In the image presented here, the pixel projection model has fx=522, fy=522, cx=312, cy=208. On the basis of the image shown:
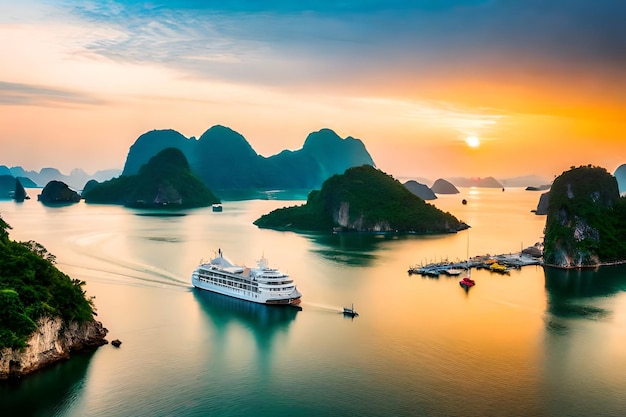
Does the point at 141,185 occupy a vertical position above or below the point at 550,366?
above

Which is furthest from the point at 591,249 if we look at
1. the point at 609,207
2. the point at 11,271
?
the point at 11,271

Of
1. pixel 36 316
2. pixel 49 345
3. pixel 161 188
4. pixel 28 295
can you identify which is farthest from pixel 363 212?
pixel 161 188

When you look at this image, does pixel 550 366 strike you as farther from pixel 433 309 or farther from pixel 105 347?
pixel 105 347

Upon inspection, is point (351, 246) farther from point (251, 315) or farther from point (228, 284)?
point (251, 315)

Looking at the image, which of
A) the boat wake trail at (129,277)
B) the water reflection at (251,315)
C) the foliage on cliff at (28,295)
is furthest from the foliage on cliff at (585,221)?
the foliage on cliff at (28,295)

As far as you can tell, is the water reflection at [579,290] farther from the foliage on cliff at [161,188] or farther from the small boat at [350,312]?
the foliage on cliff at [161,188]
